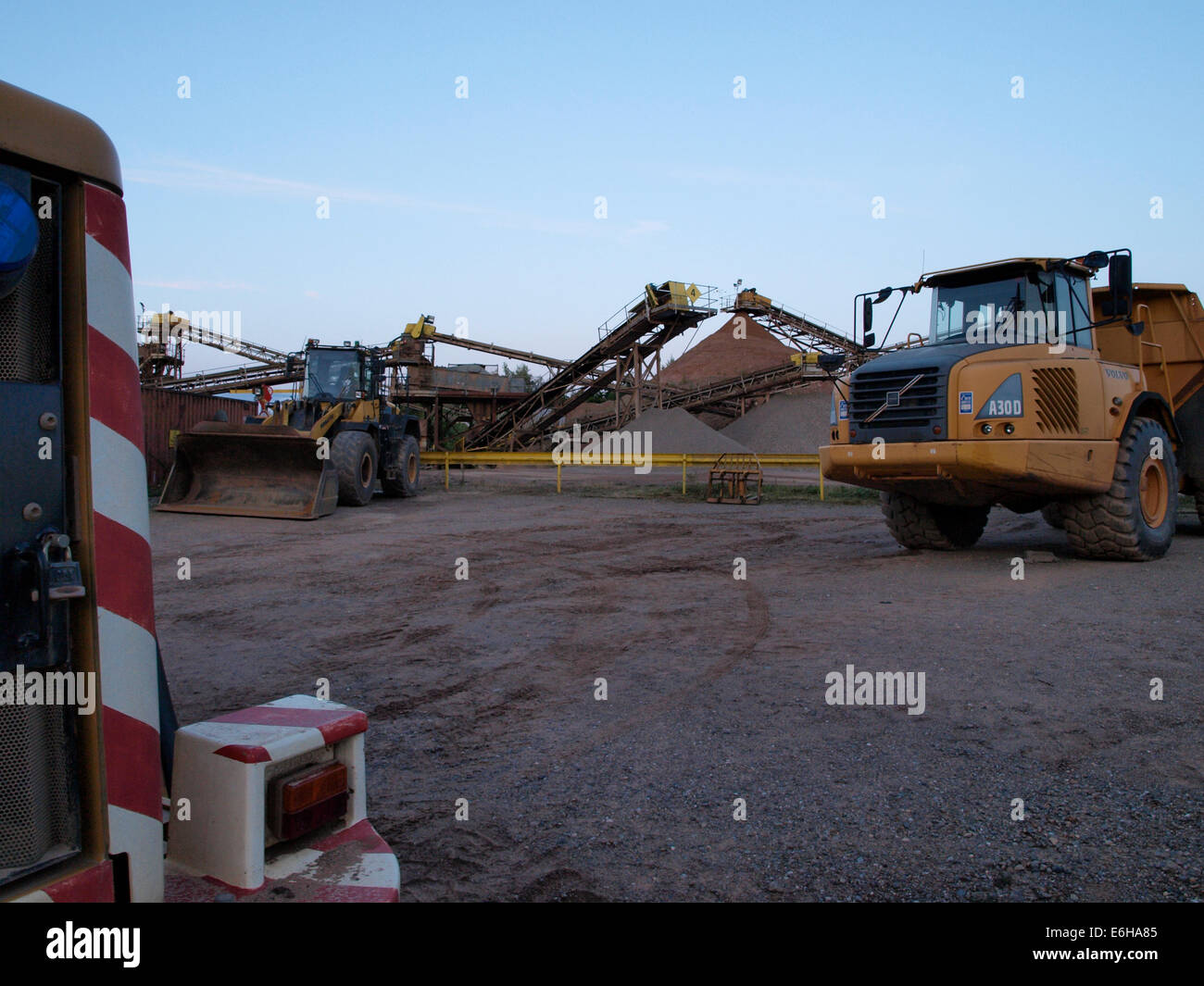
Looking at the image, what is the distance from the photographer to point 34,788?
1657mm

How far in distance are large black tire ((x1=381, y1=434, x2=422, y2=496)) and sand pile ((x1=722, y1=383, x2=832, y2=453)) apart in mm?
19893

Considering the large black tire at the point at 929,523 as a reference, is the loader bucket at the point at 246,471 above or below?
above

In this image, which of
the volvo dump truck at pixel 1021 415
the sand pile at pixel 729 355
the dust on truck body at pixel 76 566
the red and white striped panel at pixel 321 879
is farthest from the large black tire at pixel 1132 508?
the sand pile at pixel 729 355

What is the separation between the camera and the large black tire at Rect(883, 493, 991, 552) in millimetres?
9828

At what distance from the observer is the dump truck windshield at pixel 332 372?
16.8 m

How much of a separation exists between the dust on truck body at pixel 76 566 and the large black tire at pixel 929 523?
29.3 ft

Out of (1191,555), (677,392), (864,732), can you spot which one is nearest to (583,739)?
(864,732)

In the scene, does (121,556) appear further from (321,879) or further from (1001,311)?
(1001,311)

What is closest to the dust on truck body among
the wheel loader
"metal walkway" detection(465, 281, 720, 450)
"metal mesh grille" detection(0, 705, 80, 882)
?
"metal mesh grille" detection(0, 705, 80, 882)

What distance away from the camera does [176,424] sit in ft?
65.8

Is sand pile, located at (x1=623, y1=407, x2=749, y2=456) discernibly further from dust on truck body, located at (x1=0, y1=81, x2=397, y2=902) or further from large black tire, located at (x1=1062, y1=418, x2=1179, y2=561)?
dust on truck body, located at (x1=0, y1=81, x2=397, y2=902)

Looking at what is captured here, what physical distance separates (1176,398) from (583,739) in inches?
374

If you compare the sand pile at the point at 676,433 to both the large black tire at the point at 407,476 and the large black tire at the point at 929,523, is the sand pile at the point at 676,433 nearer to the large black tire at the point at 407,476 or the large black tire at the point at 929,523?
the large black tire at the point at 407,476

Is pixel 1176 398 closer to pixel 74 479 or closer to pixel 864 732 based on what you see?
pixel 864 732
